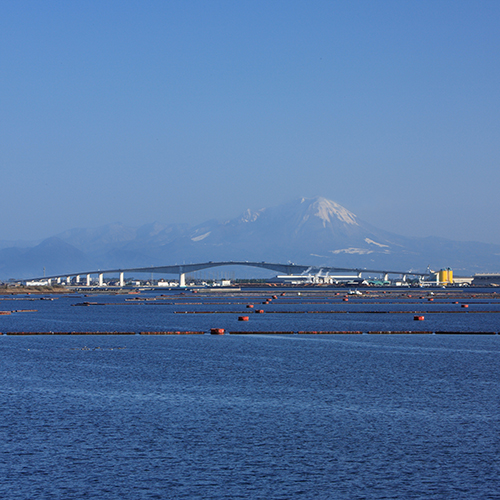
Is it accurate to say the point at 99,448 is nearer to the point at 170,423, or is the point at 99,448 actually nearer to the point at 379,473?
the point at 170,423

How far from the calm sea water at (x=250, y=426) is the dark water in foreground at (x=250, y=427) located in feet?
0.21

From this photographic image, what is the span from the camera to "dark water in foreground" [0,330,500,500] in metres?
→ 19.1

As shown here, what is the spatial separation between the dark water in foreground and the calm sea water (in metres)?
0.07

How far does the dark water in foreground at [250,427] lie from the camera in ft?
62.6

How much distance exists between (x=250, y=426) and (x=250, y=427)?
17cm

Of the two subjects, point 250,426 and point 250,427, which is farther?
point 250,426

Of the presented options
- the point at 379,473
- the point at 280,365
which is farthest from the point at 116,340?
the point at 379,473

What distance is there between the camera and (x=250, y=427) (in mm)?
25875

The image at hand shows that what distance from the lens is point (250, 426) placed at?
85.5 feet

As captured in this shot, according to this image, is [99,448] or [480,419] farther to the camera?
[480,419]

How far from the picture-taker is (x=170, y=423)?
2641 centimetres

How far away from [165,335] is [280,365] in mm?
24544

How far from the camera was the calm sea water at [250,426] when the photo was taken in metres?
19.1

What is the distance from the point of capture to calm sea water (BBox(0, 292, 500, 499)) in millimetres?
19094
